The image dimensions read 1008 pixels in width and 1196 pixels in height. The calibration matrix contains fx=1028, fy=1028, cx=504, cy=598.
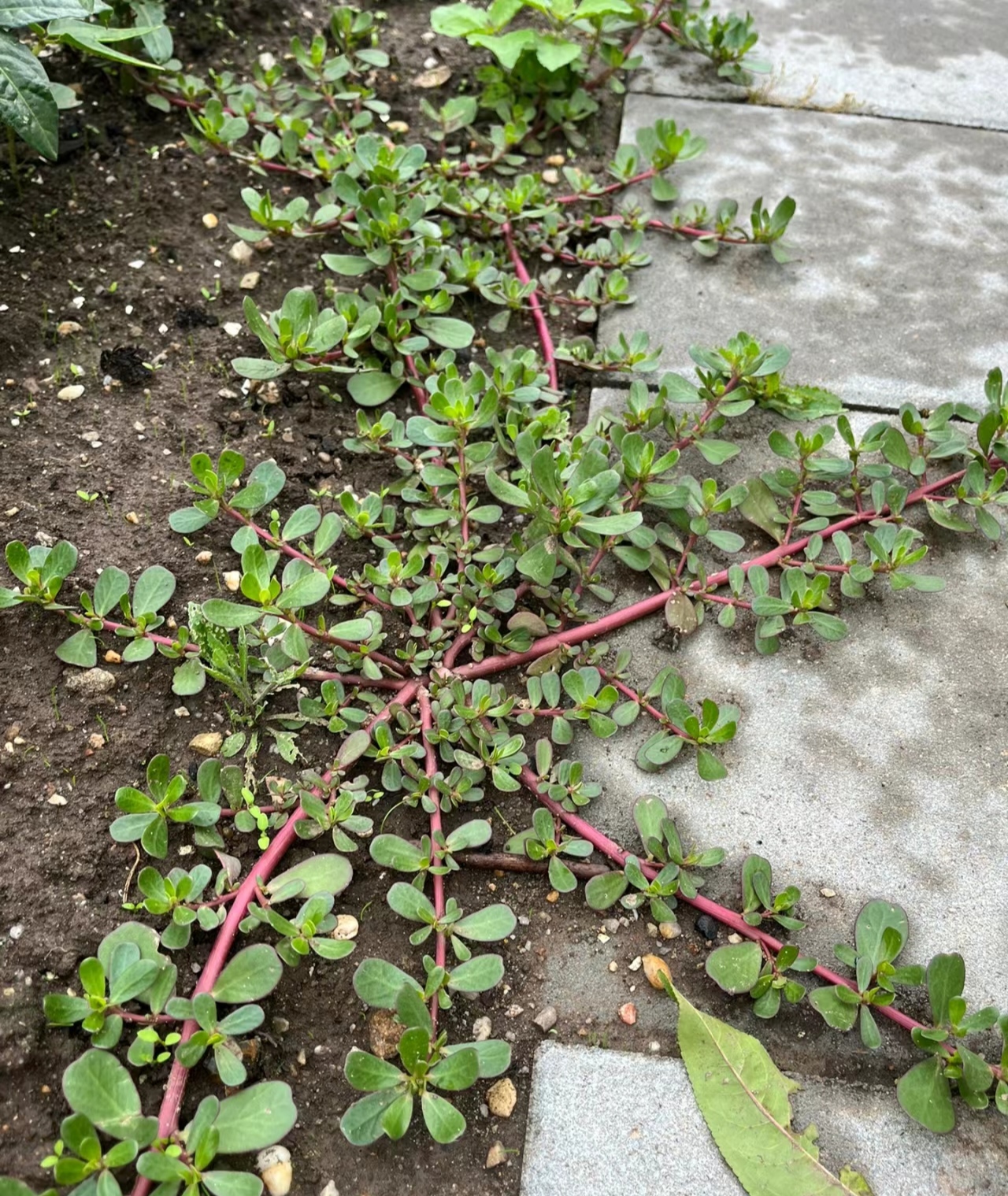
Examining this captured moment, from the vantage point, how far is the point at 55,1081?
1.44 meters

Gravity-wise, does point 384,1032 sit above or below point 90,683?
below

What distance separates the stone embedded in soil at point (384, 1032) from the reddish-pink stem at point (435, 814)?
7 centimetres

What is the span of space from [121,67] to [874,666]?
2470 mm

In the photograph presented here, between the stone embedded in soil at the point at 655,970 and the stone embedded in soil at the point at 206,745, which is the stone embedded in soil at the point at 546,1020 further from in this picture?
the stone embedded in soil at the point at 206,745

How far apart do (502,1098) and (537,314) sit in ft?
5.72

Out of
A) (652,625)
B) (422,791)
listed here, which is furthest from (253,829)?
(652,625)

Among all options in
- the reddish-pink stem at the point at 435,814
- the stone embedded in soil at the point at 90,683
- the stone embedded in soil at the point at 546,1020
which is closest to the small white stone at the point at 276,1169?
the reddish-pink stem at the point at 435,814

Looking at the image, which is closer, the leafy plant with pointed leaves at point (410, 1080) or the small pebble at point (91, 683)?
the leafy plant with pointed leaves at point (410, 1080)

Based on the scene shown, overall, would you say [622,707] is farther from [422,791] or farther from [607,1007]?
[607,1007]

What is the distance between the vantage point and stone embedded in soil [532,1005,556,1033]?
1.59m

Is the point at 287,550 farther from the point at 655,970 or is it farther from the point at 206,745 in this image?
the point at 655,970

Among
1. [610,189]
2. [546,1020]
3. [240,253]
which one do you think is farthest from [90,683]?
[610,189]

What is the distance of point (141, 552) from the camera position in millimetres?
2004

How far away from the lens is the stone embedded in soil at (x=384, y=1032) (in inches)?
61.2
